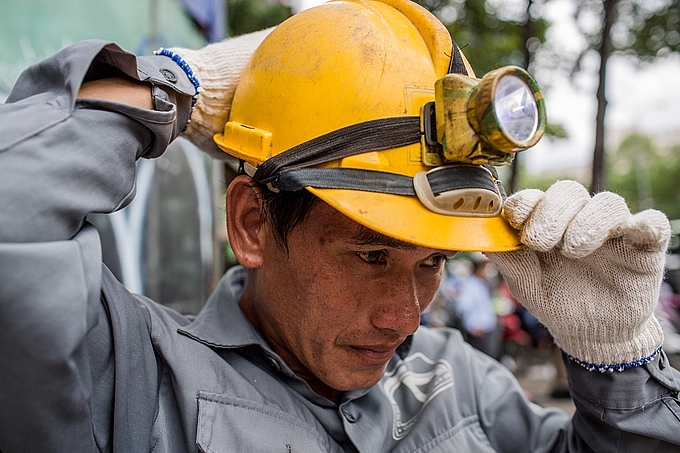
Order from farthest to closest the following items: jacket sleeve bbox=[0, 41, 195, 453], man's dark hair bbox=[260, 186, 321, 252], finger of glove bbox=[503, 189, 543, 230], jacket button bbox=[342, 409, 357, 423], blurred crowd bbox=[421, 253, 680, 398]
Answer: blurred crowd bbox=[421, 253, 680, 398] < jacket button bbox=[342, 409, 357, 423] < man's dark hair bbox=[260, 186, 321, 252] < finger of glove bbox=[503, 189, 543, 230] < jacket sleeve bbox=[0, 41, 195, 453]

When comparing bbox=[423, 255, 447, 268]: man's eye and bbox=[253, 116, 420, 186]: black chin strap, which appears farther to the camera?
bbox=[423, 255, 447, 268]: man's eye

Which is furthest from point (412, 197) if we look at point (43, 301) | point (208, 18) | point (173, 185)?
point (208, 18)

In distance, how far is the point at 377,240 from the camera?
1.44 metres

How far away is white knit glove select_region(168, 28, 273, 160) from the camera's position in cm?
172

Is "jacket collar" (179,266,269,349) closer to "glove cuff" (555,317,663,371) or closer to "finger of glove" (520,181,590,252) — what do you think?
"finger of glove" (520,181,590,252)

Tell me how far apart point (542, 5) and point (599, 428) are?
8.06 meters

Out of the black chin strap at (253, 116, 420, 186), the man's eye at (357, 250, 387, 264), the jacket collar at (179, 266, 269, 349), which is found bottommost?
the jacket collar at (179, 266, 269, 349)

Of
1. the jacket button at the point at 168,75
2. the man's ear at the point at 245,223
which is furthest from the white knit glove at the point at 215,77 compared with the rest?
the man's ear at the point at 245,223

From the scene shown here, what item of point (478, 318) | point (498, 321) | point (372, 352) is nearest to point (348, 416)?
point (372, 352)

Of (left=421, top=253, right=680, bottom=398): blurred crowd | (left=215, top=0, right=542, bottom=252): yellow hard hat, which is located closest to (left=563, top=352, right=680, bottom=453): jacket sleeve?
(left=215, top=0, right=542, bottom=252): yellow hard hat

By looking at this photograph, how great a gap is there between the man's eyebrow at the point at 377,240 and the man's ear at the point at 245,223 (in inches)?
13.3

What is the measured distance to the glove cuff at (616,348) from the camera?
1.62 m

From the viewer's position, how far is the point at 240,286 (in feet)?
6.53

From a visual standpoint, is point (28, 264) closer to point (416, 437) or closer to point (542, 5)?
point (416, 437)
